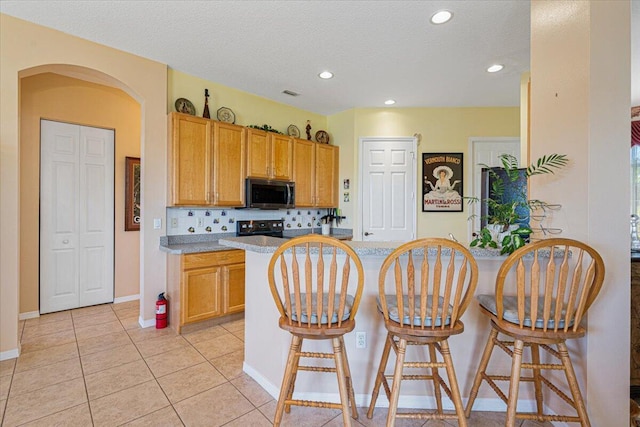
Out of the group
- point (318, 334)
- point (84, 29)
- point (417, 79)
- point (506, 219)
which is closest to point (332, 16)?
point (417, 79)

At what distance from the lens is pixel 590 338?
160cm

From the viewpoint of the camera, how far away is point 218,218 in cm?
373

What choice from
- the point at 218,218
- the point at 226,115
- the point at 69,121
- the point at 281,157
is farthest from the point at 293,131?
the point at 69,121

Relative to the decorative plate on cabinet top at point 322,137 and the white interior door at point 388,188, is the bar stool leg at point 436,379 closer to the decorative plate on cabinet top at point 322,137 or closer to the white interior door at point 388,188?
the white interior door at point 388,188

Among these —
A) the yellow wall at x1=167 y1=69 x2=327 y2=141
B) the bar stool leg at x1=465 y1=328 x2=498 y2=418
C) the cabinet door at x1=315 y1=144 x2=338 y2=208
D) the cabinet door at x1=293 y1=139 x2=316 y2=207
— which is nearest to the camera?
the bar stool leg at x1=465 y1=328 x2=498 y2=418

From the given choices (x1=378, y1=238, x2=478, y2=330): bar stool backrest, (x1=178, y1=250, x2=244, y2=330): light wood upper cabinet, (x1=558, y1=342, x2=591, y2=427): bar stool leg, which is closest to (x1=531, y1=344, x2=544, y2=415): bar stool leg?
(x1=558, y1=342, x2=591, y2=427): bar stool leg

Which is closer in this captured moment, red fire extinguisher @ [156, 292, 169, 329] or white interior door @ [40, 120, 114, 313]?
red fire extinguisher @ [156, 292, 169, 329]

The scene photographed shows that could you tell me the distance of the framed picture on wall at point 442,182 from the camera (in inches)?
169

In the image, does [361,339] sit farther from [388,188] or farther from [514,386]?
[388,188]

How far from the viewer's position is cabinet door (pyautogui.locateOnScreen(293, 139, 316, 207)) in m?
4.22

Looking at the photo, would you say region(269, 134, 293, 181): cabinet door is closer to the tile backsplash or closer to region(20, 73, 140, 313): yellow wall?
the tile backsplash

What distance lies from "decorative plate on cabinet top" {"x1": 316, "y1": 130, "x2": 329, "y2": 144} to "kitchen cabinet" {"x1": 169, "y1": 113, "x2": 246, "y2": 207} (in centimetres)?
142

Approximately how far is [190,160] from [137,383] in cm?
209

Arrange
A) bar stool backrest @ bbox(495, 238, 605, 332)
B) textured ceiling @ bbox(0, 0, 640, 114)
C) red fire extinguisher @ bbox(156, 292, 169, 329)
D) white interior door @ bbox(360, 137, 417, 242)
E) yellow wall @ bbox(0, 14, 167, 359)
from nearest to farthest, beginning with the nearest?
1. bar stool backrest @ bbox(495, 238, 605, 332)
2. textured ceiling @ bbox(0, 0, 640, 114)
3. yellow wall @ bbox(0, 14, 167, 359)
4. red fire extinguisher @ bbox(156, 292, 169, 329)
5. white interior door @ bbox(360, 137, 417, 242)
